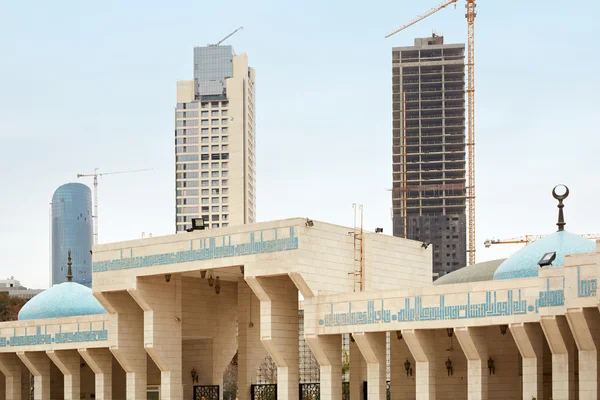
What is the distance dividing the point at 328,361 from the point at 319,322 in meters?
1.79

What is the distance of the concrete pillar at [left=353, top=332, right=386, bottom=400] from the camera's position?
1746 inches

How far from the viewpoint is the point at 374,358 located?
44.7 metres

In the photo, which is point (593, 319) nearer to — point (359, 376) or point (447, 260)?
point (359, 376)

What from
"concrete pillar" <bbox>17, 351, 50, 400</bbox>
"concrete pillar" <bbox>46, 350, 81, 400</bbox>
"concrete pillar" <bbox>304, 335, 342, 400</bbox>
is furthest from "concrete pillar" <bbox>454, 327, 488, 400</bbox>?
"concrete pillar" <bbox>17, 351, 50, 400</bbox>

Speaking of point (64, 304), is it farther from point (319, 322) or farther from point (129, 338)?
point (319, 322)

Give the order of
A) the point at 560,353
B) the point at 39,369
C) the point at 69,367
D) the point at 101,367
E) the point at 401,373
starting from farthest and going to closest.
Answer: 1. the point at 39,369
2. the point at 69,367
3. the point at 101,367
4. the point at 401,373
5. the point at 560,353

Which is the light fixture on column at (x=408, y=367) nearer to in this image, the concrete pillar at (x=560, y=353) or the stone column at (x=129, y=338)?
the concrete pillar at (x=560, y=353)

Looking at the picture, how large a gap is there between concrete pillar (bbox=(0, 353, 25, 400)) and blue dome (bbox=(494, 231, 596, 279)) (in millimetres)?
34194

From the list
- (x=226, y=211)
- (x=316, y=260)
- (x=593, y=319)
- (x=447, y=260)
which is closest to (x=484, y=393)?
(x=593, y=319)

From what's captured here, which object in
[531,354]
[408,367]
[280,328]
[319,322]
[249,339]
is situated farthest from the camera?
[249,339]

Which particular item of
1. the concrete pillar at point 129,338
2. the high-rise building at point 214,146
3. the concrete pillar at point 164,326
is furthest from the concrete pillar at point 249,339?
the high-rise building at point 214,146

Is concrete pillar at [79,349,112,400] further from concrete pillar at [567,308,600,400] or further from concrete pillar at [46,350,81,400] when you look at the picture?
concrete pillar at [567,308,600,400]

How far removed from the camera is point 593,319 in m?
35.8

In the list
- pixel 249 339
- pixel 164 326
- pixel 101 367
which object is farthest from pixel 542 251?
pixel 101 367
